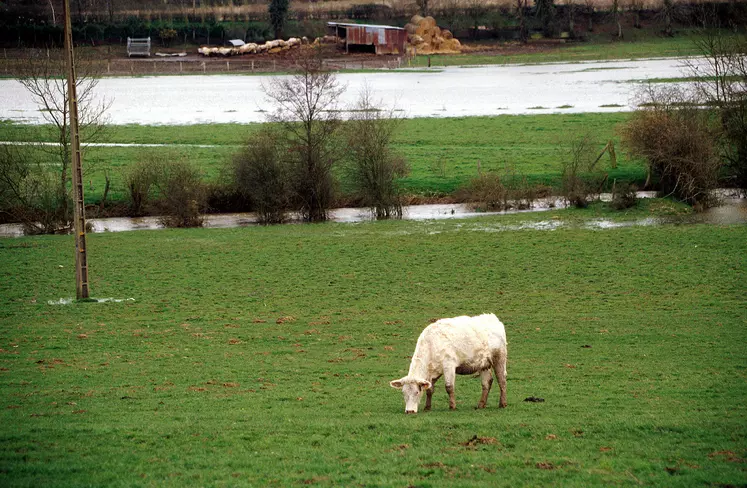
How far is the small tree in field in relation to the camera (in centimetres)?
5016

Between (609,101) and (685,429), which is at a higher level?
(609,101)

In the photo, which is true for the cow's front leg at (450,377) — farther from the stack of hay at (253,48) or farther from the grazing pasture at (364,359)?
the stack of hay at (253,48)

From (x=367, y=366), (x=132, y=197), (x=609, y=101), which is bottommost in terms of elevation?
(x=367, y=366)

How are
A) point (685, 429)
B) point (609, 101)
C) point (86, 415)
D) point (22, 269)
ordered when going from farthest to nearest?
point (609, 101)
point (22, 269)
point (86, 415)
point (685, 429)

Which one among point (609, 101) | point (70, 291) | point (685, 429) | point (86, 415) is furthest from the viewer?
point (609, 101)

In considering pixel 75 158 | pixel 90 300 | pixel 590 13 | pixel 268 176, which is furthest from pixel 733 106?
pixel 590 13

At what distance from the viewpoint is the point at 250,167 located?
5131 cm

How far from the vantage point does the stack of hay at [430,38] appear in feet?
491

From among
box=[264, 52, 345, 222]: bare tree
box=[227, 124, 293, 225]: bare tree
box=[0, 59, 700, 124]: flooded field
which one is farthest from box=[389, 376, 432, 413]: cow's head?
box=[0, 59, 700, 124]: flooded field

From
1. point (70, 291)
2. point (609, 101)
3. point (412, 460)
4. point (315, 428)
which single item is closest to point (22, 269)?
point (70, 291)

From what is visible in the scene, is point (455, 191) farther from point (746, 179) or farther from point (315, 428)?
point (315, 428)

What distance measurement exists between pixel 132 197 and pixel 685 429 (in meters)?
45.7

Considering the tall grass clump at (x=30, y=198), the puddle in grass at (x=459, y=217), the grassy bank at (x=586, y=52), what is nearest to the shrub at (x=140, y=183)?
the puddle in grass at (x=459, y=217)

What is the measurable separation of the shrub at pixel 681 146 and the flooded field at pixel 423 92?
27.8 m
